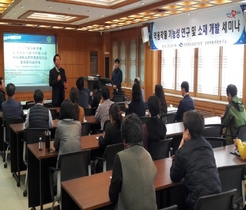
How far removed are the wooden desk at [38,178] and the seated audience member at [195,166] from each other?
1.74 m

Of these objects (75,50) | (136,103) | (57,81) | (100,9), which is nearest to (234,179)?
(136,103)

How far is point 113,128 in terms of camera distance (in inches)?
131

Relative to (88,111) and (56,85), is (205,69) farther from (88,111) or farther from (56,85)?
(56,85)

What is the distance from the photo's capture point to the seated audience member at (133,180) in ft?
6.42

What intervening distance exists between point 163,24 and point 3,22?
485 cm

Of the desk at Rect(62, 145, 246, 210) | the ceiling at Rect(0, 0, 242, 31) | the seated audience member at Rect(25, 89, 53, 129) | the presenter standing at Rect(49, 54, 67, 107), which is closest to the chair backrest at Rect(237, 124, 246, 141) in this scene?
the desk at Rect(62, 145, 246, 210)

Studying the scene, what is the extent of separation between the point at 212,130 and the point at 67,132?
2219mm

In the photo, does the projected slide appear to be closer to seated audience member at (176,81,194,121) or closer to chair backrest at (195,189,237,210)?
seated audience member at (176,81,194,121)

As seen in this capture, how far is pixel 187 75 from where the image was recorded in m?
8.01

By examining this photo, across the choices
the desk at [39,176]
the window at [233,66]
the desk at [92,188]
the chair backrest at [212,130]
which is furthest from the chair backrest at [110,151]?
the window at [233,66]

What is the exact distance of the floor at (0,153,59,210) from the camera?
3.66 metres

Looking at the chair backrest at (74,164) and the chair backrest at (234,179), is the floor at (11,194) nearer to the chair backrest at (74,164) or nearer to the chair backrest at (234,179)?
the chair backrest at (74,164)

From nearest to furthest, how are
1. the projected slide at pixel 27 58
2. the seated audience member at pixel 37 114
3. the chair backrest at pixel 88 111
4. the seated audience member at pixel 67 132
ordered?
the seated audience member at pixel 67 132, the seated audience member at pixel 37 114, the chair backrest at pixel 88 111, the projected slide at pixel 27 58

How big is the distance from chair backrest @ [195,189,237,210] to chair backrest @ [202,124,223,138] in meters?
2.12
